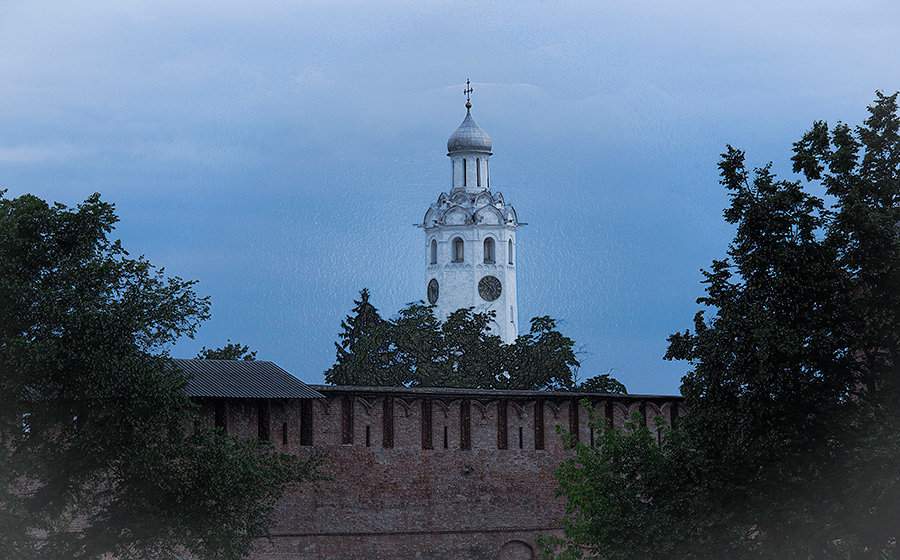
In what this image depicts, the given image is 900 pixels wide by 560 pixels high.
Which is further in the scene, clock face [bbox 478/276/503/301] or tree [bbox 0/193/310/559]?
clock face [bbox 478/276/503/301]

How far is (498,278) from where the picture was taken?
205 feet

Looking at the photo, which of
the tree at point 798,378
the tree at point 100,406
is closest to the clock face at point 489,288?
the tree at point 100,406

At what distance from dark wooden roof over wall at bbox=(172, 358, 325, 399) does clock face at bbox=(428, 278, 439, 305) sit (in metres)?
37.5

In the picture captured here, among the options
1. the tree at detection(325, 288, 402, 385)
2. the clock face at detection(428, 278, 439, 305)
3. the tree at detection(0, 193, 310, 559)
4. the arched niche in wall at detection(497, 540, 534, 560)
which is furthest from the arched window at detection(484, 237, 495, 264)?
the tree at detection(0, 193, 310, 559)

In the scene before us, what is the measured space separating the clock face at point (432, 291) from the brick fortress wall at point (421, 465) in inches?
1415

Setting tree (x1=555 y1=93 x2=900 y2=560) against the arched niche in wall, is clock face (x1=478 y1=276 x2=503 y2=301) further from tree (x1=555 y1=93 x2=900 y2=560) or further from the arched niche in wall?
tree (x1=555 y1=93 x2=900 y2=560)

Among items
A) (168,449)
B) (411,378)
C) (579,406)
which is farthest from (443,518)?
(411,378)

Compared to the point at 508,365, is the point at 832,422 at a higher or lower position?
lower

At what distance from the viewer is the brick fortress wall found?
24047mm

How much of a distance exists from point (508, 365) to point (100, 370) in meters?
23.8

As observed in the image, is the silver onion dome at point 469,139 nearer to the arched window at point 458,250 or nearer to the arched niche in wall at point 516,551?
the arched window at point 458,250

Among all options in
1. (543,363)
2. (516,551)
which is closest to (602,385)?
(543,363)

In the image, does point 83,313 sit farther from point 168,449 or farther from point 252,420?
point 252,420

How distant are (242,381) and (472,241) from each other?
38.8 meters
